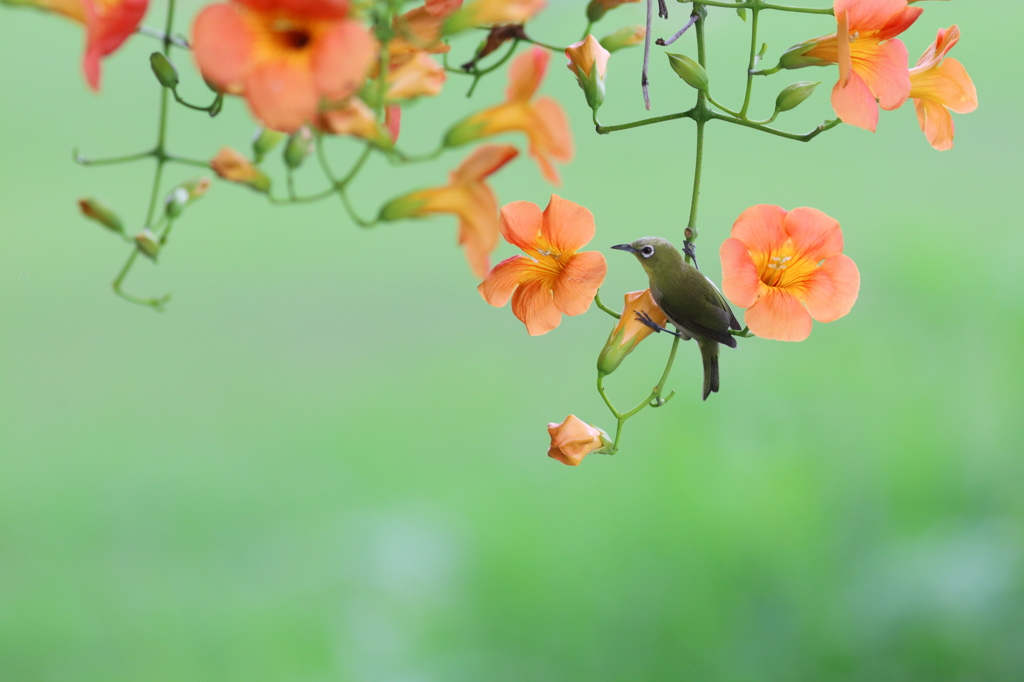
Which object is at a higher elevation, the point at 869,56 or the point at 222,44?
the point at 869,56

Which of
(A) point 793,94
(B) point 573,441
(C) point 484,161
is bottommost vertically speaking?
(B) point 573,441

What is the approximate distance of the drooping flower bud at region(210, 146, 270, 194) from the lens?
0.35 meters

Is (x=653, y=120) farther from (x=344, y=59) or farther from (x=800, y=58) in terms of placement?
(x=344, y=59)

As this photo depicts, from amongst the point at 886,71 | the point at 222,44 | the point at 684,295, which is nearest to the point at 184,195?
the point at 222,44

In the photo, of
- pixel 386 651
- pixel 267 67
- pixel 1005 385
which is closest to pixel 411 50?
pixel 267 67

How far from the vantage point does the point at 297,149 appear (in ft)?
1.16

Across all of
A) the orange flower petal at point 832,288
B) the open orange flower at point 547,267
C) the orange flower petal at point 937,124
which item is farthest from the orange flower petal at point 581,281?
the orange flower petal at point 937,124

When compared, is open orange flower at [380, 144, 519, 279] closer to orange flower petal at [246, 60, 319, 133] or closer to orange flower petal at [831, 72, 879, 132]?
orange flower petal at [246, 60, 319, 133]

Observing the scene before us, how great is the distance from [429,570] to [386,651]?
0.53 feet

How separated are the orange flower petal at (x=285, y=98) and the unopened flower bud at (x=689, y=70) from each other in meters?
0.20

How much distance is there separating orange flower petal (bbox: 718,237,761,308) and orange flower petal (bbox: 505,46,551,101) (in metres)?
0.12

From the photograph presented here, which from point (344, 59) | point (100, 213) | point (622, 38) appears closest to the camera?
point (344, 59)

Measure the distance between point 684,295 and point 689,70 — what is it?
108 millimetres

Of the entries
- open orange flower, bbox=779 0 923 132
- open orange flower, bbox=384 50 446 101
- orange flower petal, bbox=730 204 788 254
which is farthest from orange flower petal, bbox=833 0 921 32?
open orange flower, bbox=384 50 446 101
